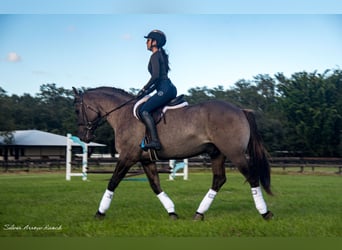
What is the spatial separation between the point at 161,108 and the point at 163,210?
1801 millimetres

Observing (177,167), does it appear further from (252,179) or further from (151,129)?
(252,179)

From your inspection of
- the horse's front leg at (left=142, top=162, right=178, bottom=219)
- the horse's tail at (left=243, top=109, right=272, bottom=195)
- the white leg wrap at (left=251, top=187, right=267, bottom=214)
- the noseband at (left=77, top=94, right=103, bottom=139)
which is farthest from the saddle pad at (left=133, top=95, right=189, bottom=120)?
the white leg wrap at (left=251, top=187, right=267, bottom=214)

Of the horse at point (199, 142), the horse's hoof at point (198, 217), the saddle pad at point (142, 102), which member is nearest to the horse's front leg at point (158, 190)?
the horse at point (199, 142)

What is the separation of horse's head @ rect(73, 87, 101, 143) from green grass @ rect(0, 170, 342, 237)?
124cm

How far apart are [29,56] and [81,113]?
1.27 m

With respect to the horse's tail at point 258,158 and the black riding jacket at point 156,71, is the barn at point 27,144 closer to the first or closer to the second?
the black riding jacket at point 156,71

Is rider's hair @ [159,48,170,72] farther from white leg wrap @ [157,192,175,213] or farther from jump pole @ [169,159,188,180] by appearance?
jump pole @ [169,159,188,180]

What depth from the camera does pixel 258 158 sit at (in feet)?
26.2

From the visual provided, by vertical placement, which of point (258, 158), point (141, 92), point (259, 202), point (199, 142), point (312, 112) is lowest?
point (259, 202)

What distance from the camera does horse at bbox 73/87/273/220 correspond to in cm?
773

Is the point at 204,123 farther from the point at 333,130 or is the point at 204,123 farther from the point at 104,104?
the point at 333,130

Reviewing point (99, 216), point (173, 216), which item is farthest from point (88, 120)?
point (173, 216)

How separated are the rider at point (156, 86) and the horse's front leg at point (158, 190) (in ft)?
1.63

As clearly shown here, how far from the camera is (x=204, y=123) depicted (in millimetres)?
7824
